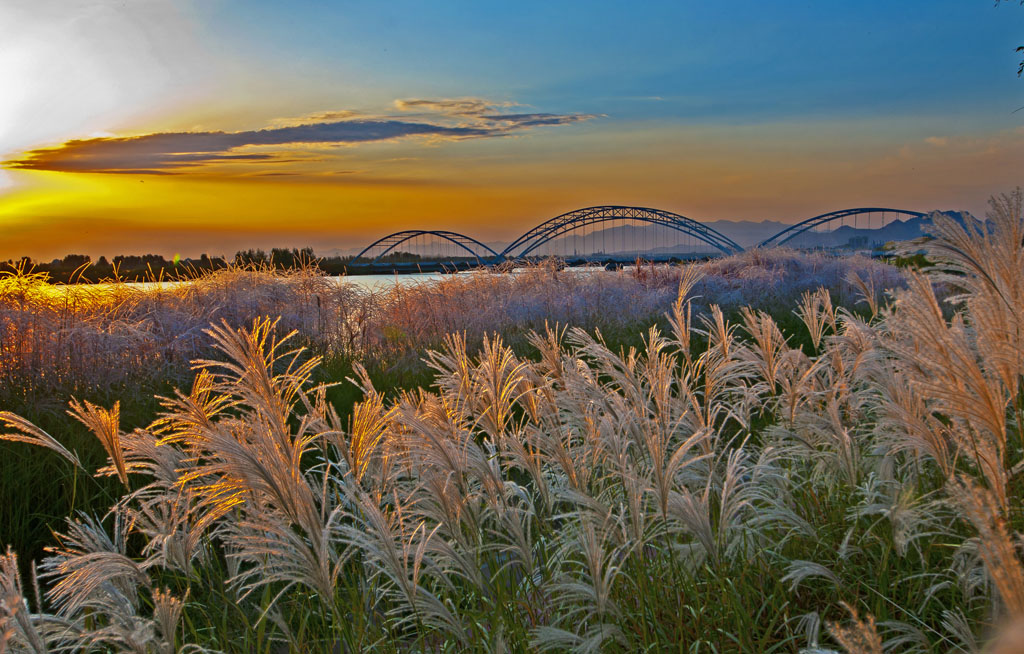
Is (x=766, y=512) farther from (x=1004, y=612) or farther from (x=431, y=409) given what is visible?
(x=431, y=409)

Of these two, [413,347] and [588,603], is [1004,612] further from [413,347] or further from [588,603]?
[413,347]

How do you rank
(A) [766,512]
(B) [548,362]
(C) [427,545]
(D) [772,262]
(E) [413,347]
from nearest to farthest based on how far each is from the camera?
(C) [427,545] < (A) [766,512] < (B) [548,362] < (E) [413,347] < (D) [772,262]

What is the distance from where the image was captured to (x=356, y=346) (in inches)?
434

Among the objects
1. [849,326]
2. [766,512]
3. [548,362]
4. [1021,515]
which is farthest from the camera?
[849,326]

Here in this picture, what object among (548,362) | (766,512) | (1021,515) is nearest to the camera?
(1021,515)

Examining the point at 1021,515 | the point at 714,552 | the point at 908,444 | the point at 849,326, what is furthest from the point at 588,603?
the point at 849,326

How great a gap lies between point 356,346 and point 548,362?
7.87 metres

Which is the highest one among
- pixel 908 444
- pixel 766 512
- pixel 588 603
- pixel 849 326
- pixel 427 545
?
pixel 849 326

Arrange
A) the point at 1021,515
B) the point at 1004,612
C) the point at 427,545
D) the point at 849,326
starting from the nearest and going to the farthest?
the point at 1004,612 → the point at 427,545 → the point at 1021,515 → the point at 849,326

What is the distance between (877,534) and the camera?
3098 millimetres

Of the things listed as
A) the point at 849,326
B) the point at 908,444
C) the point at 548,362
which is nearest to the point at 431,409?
the point at 548,362

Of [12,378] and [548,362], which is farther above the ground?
[548,362]

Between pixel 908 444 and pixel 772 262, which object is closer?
pixel 908 444

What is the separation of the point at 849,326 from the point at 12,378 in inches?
316
